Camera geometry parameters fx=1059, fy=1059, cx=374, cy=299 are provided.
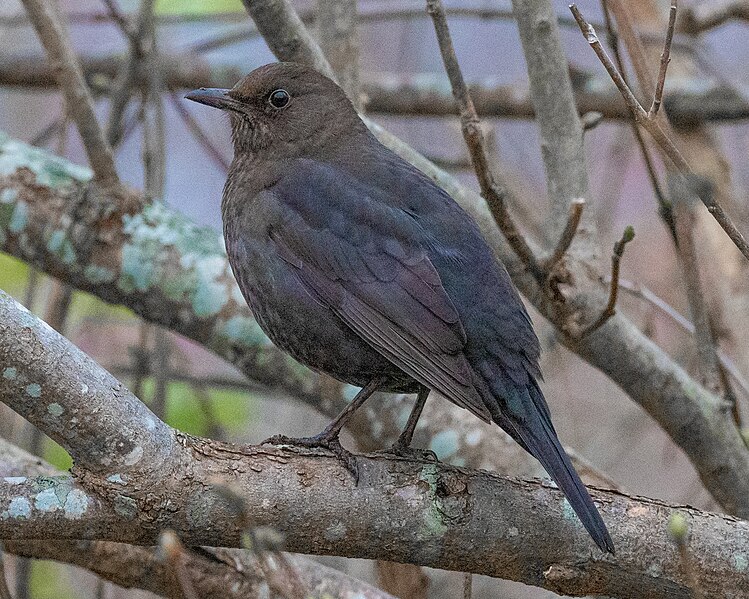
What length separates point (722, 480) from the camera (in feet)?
11.9

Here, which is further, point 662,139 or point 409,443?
point 409,443

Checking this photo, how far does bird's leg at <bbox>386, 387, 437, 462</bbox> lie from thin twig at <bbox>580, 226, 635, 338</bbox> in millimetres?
545

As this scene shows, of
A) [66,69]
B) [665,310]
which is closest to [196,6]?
[66,69]

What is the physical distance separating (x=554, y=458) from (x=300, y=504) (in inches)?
27.1

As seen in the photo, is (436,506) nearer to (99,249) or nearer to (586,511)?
(586,511)

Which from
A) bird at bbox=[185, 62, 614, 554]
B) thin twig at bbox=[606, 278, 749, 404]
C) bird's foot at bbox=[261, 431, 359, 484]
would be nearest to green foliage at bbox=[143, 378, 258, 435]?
bird at bbox=[185, 62, 614, 554]

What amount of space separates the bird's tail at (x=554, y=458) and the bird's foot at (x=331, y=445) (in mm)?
476

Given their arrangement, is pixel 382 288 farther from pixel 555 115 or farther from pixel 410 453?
pixel 555 115

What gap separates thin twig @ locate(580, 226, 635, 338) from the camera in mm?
2912

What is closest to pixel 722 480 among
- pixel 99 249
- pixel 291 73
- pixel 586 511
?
pixel 586 511

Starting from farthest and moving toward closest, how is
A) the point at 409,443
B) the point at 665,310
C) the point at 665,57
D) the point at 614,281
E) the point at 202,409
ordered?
the point at 202,409
the point at 665,310
the point at 409,443
the point at 614,281
the point at 665,57

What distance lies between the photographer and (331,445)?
2.90 m

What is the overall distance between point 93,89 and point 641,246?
410 cm

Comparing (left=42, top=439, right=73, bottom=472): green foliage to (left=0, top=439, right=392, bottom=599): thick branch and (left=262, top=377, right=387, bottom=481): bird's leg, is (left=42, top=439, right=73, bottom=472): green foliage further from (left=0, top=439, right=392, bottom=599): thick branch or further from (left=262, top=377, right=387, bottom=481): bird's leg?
(left=262, top=377, right=387, bottom=481): bird's leg
